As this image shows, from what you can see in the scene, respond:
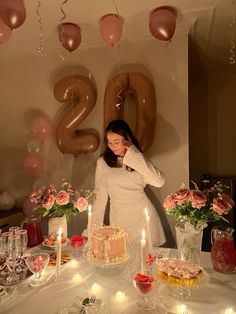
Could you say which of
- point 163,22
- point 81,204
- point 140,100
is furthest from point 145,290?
point 163,22

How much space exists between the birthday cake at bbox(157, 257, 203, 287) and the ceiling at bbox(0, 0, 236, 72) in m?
1.88

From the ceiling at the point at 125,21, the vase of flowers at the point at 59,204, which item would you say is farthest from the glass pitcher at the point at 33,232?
the ceiling at the point at 125,21

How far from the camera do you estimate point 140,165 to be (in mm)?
2016

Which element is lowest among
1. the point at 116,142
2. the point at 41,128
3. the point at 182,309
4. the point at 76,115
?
the point at 182,309

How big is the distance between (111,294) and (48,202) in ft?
2.18

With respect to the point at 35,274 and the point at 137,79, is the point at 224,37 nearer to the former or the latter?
the point at 137,79

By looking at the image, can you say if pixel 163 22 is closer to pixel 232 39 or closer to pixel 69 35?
pixel 69 35

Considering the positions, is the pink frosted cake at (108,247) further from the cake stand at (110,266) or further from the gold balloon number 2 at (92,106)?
the gold balloon number 2 at (92,106)

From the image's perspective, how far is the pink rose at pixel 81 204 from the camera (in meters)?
1.66

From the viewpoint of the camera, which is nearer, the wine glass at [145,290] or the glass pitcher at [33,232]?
the wine glass at [145,290]

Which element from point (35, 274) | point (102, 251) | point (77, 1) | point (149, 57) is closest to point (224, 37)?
point (149, 57)

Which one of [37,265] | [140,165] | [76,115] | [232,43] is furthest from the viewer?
[232,43]

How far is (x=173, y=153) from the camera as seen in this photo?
2617 mm

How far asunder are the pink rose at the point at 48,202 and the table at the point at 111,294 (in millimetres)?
370
